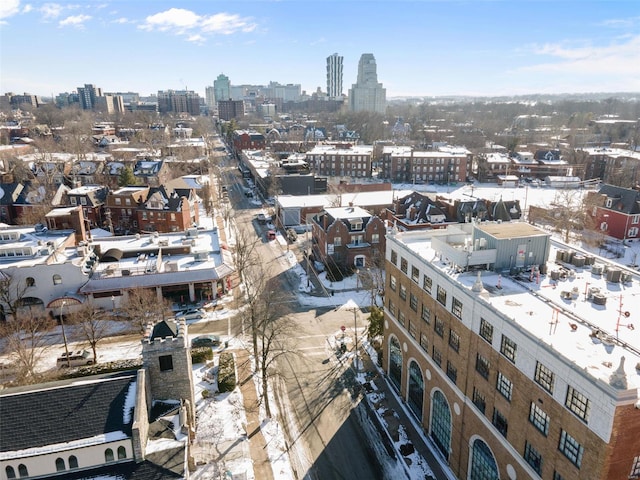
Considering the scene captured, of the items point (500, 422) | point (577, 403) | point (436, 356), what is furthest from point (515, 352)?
point (436, 356)

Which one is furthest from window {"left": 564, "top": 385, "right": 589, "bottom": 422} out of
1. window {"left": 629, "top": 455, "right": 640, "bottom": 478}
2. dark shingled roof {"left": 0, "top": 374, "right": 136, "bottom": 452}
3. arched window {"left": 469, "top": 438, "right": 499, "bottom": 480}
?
dark shingled roof {"left": 0, "top": 374, "right": 136, "bottom": 452}

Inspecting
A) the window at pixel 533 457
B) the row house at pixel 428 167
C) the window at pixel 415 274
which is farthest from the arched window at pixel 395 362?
the row house at pixel 428 167

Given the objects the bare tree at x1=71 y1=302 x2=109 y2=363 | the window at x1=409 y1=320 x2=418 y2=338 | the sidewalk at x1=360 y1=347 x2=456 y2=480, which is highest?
the window at x1=409 y1=320 x2=418 y2=338

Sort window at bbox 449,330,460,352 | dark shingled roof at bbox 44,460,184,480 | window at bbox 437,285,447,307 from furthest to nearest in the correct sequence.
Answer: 1. window at bbox 437,285,447,307
2. window at bbox 449,330,460,352
3. dark shingled roof at bbox 44,460,184,480

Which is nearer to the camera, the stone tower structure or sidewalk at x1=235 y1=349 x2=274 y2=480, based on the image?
sidewalk at x1=235 y1=349 x2=274 y2=480

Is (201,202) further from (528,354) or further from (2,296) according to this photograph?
(528,354)

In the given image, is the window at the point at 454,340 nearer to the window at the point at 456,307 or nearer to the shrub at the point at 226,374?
the window at the point at 456,307

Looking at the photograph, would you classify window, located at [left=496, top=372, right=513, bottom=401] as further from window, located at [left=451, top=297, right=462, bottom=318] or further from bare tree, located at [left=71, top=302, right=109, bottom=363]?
bare tree, located at [left=71, top=302, right=109, bottom=363]
